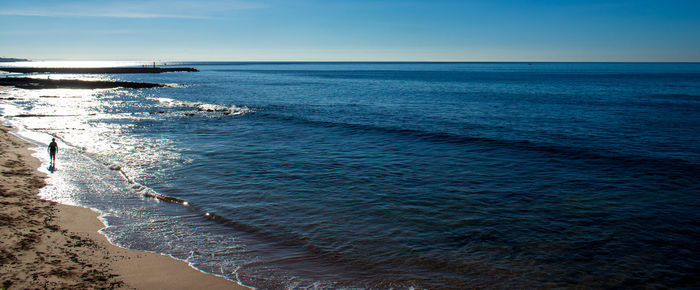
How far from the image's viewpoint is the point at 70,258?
1049 cm

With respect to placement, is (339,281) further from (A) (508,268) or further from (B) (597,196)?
(B) (597,196)

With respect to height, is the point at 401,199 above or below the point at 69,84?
below

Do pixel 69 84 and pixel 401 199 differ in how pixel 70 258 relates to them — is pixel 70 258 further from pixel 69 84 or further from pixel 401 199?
pixel 69 84

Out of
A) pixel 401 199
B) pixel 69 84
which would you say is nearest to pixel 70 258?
pixel 401 199

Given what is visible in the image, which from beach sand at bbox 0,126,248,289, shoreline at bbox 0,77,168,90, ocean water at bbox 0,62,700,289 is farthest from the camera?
shoreline at bbox 0,77,168,90

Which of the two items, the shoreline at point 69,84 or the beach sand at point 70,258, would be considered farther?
the shoreline at point 69,84

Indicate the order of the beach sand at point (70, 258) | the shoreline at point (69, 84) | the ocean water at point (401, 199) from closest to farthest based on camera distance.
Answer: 1. the beach sand at point (70, 258)
2. the ocean water at point (401, 199)
3. the shoreline at point (69, 84)

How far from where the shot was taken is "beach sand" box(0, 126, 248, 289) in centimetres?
941

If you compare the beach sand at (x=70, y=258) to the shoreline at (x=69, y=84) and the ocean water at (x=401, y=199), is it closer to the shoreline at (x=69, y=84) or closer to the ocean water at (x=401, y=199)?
the ocean water at (x=401, y=199)

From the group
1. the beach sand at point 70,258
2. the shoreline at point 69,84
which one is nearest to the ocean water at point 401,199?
the beach sand at point 70,258

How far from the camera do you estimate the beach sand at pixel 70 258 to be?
9.41m

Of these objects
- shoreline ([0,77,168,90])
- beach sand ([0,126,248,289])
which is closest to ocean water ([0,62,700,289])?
beach sand ([0,126,248,289])

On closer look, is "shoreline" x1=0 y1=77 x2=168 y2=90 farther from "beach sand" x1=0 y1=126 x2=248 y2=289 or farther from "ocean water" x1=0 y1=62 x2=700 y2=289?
"beach sand" x1=0 y1=126 x2=248 y2=289

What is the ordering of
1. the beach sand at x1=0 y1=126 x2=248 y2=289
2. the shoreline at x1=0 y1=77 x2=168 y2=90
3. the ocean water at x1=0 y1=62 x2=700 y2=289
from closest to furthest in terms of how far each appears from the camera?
the beach sand at x1=0 y1=126 x2=248 y2=289
the ocean water at x1=0 y1=62 x2=700 y2=289
the shoreline at x1=0 y1=77 x2=168 y2=90
